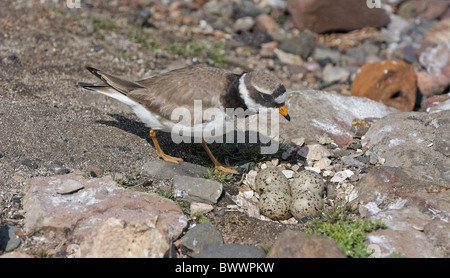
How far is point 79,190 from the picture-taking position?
531 centimetres

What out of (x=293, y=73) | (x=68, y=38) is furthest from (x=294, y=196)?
(x=68, y=38)

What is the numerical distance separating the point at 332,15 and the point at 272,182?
647 cm

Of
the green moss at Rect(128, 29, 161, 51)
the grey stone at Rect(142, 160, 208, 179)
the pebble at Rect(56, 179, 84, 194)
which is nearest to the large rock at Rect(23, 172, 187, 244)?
the pebble at Rect(56, 179, 84, 194)

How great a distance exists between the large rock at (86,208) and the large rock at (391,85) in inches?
185

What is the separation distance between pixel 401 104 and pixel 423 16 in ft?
15.6

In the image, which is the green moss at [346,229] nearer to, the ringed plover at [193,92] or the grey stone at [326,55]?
the ringed plover at [193,92]

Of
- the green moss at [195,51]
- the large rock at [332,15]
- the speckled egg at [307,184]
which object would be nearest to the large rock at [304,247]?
the speckled egg at [307,184]

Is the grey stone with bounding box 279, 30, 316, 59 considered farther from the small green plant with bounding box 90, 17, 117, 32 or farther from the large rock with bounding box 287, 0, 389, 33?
the small green plant with bounding box 90, 17, 117, 32

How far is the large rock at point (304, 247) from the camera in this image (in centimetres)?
439

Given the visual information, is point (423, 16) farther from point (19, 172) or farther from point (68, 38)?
point (19, 172)

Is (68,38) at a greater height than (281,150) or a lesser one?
greater

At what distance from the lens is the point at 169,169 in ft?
20.1

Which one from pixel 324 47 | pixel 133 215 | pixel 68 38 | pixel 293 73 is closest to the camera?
pixel 133 215

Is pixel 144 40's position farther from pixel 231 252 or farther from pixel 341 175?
pixel 231 252
